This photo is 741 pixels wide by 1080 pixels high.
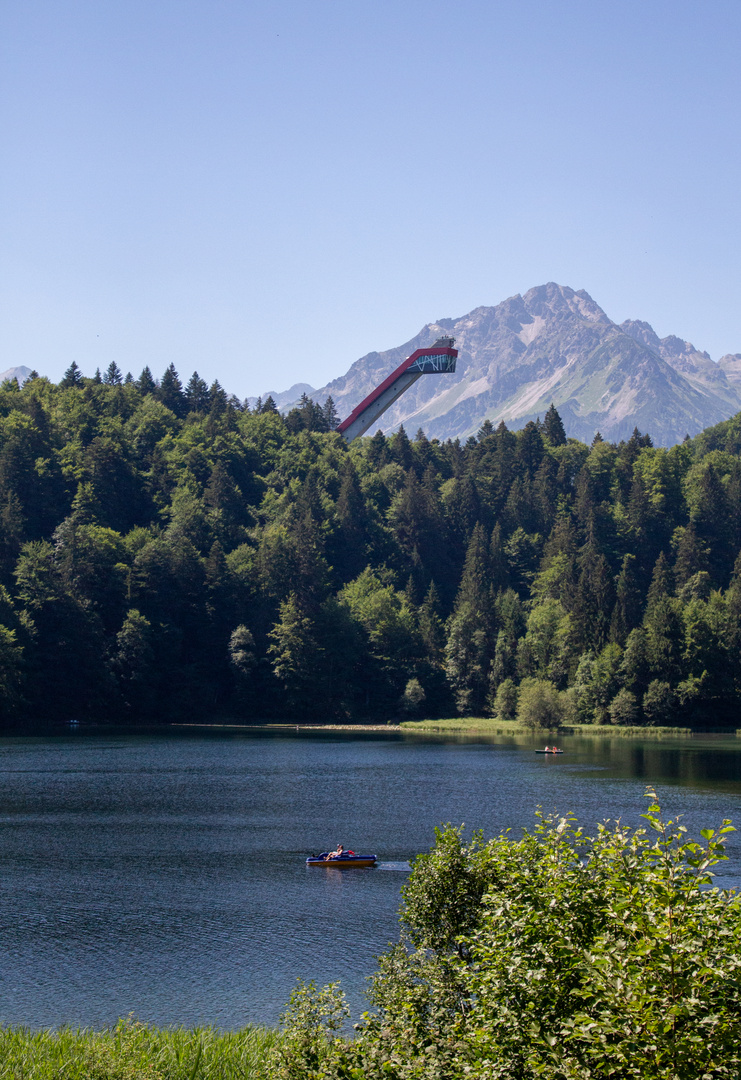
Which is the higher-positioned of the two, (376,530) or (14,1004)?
(376,530)

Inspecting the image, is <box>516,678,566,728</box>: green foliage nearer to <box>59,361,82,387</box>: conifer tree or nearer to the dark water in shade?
the dark water in shade

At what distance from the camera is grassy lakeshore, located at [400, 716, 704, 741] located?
A: 117812mm

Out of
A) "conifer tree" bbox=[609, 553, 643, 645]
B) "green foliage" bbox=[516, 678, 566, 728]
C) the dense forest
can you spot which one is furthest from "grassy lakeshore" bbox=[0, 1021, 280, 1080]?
"conifer tree" bbox=[609, 553, 643, 645]

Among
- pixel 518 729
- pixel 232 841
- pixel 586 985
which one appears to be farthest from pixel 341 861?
pixel 518 729

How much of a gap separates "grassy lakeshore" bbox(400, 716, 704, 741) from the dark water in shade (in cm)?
1085

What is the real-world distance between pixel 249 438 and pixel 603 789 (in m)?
140

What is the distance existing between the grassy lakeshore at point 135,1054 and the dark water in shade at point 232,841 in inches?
172

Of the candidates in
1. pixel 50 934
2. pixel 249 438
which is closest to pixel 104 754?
pixel 50 934

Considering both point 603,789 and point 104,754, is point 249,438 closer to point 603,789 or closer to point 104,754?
point 104,754

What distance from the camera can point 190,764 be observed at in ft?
281

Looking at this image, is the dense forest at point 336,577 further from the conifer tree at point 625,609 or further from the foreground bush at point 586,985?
the foreground bush at point 586,985

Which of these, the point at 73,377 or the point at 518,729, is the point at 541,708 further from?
the point at 73,377

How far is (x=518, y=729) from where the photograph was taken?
124 m

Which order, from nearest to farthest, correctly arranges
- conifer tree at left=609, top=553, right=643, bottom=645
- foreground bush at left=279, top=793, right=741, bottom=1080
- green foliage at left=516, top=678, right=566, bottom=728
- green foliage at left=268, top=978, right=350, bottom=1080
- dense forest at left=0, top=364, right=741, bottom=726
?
foreground bush at left=279, top=793, right=741, bottom=1080, green foliage at left=268, top=978, right=350, bottom=1080, green foliage at left=516, top=678, right=566, bottom=728, dense forest at left=0, top=364, right=741, bottom=726, conifer tree at left=609, top=553, right=643, bottom=645
